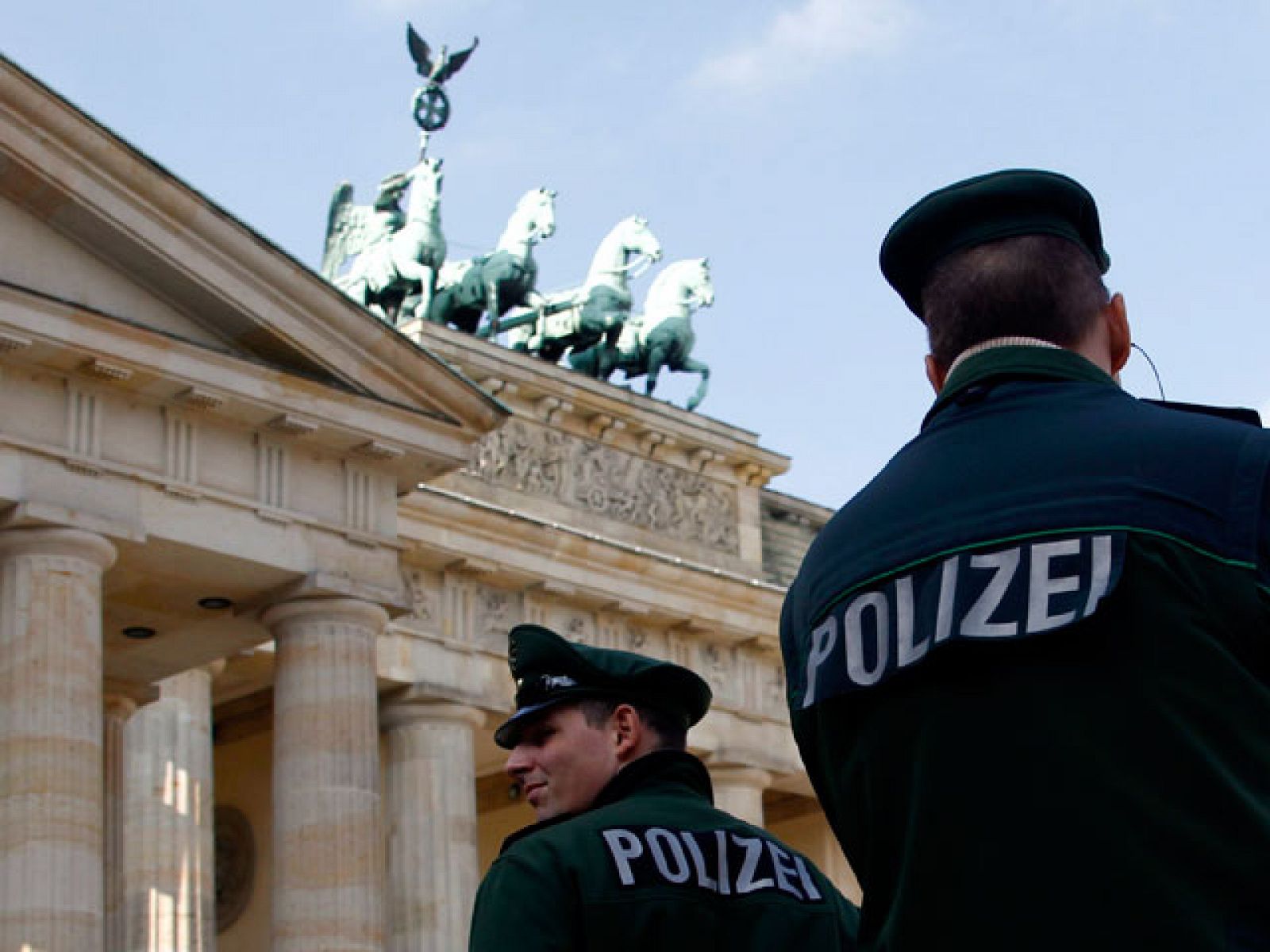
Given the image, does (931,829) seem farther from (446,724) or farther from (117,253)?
(446,724)

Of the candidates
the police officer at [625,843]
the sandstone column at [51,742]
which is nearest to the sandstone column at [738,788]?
the sandstone column at [51,742]

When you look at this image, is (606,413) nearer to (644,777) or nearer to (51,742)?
(51,742)

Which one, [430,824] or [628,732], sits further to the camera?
[430,824]

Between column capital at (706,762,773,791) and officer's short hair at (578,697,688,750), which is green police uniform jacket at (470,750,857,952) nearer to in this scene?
officer's short hair at (578,697,688,750)

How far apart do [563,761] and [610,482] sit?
108ft

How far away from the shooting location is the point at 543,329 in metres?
42.3

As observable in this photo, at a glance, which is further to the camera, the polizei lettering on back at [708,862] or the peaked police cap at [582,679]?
the peaked police cap at [582,679]

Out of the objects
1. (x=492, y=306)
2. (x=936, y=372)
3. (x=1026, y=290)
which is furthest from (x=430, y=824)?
(x=1026, y=290)

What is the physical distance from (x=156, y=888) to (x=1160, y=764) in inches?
Result: 1107

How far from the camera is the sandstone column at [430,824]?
3272 centimetres

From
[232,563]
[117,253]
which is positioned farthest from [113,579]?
[117,253]

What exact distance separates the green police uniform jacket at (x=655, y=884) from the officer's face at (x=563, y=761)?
0.04m

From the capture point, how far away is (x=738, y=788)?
38.7 metres

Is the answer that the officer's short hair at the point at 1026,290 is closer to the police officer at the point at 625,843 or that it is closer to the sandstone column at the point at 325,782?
the police officer at the point at 625,843
